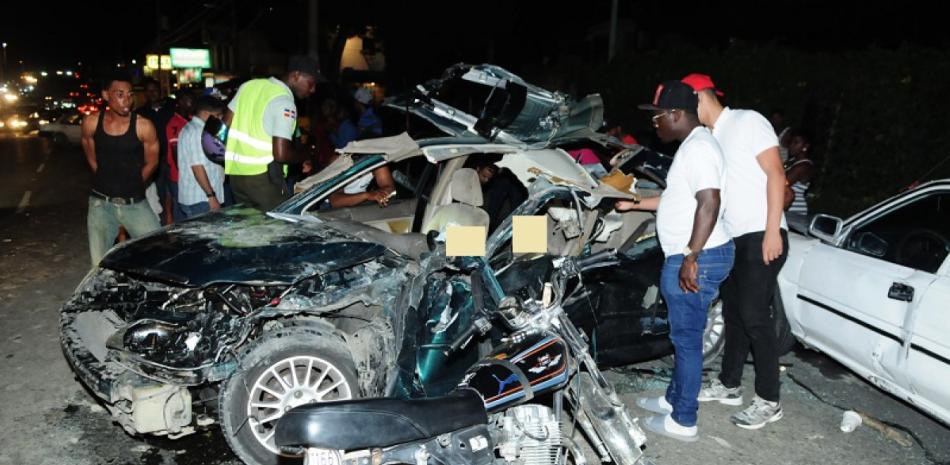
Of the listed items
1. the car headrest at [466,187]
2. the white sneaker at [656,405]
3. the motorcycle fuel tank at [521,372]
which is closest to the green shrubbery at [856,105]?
the white sneaker at [656,405]

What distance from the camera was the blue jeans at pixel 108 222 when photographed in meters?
5.38

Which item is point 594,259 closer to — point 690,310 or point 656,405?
point 690,310

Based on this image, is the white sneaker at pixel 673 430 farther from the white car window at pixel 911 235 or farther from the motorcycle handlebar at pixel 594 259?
the white car window at pixel 911 235

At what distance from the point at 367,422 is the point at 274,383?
5.13 feet

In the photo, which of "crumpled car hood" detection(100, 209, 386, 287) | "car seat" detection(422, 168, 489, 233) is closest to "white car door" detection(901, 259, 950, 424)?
"car seat" detection(422, 168, 489, 233)

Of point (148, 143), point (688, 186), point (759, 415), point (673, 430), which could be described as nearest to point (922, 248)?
point (759, 415)

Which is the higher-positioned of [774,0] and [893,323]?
[774,0]

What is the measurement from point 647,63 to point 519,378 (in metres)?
14.7

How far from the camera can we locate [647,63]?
52.9 ft

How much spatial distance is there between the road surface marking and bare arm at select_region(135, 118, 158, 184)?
655 centimetres

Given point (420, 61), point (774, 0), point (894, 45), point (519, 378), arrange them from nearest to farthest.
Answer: point (519, 378) < point (894, 45) < point (774, 0) < point (420, 61)

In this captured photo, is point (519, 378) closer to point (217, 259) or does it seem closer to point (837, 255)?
point (217, 259)

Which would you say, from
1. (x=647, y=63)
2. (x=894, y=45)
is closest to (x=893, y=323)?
(x=647, y=63)

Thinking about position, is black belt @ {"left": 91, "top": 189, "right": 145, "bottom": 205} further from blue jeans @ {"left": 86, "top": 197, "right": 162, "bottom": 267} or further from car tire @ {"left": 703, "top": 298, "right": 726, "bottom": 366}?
car tire @ {"left": 703, "top": 298, "right": 726, "bottom": 366}
